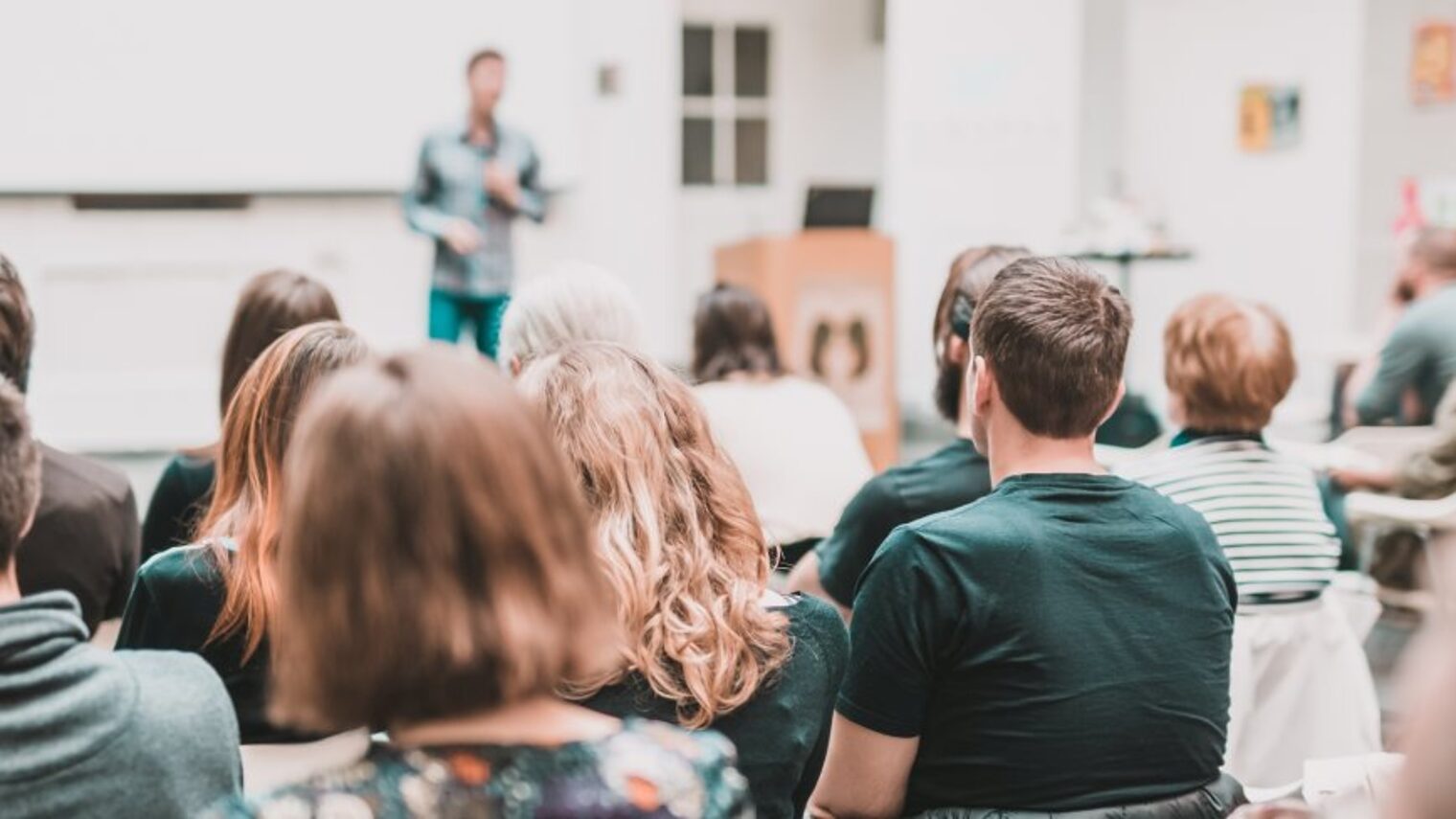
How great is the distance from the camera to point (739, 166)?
873 cm

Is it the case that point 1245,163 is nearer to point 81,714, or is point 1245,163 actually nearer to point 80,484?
point 80,484

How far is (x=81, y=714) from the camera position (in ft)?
4.31

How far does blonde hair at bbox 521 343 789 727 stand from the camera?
62.6 inches

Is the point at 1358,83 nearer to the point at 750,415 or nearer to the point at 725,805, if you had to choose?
the point at 750,415

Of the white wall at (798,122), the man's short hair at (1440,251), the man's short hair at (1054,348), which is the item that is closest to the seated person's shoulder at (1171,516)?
the man's short hair at (1054,348)

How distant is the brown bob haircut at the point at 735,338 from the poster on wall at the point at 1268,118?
5.24 meters

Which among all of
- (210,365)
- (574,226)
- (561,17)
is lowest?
(210,365)

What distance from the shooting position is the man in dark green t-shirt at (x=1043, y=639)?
176 centimetres

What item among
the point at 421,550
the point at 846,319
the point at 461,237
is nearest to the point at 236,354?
the point at 421,550

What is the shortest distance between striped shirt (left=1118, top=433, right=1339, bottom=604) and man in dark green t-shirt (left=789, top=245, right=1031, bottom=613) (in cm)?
36

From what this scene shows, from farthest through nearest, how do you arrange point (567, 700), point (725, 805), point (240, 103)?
point (240, 103) → point (567, 700) → point (725, 805)

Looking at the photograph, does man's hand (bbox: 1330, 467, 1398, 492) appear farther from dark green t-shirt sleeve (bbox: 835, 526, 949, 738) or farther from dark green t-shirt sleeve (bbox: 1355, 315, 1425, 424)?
dark green t-shirt sleeve (bbox: 835, 526, 949, 738)

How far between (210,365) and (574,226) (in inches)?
73.5

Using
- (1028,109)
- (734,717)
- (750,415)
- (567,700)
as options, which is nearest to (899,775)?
(734,717)
